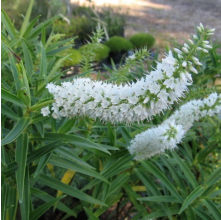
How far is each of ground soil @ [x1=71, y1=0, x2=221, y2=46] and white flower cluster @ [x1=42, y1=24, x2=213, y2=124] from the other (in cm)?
707

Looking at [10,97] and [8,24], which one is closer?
[10,97]

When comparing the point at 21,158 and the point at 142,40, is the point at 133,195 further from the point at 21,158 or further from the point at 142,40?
the point at 142,40

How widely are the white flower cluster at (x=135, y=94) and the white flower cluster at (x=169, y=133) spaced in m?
0.39

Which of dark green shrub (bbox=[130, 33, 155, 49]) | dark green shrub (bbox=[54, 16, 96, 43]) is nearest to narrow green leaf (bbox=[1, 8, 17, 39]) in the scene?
dark green shrub (bbox=[54, 16, 96, 43])

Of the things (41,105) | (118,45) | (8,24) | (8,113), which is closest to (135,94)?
(41,105)

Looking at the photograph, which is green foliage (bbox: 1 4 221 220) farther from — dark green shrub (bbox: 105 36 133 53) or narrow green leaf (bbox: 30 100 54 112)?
dark green shrub (bbox: 105 36 133 53)

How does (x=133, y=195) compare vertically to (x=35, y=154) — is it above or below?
below

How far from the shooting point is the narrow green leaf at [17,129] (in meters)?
1.12

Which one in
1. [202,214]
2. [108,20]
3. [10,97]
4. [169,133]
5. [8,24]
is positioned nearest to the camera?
[10,97]

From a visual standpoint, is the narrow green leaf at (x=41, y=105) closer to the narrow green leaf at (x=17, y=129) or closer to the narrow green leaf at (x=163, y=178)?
the narrow green leaf at (x=17, y=129)

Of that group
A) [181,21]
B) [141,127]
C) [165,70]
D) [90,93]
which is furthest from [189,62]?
[181,21]

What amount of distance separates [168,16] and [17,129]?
10315 millimetres

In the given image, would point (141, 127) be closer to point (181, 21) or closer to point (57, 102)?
point (57, 102)

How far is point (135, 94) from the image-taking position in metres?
1.00
